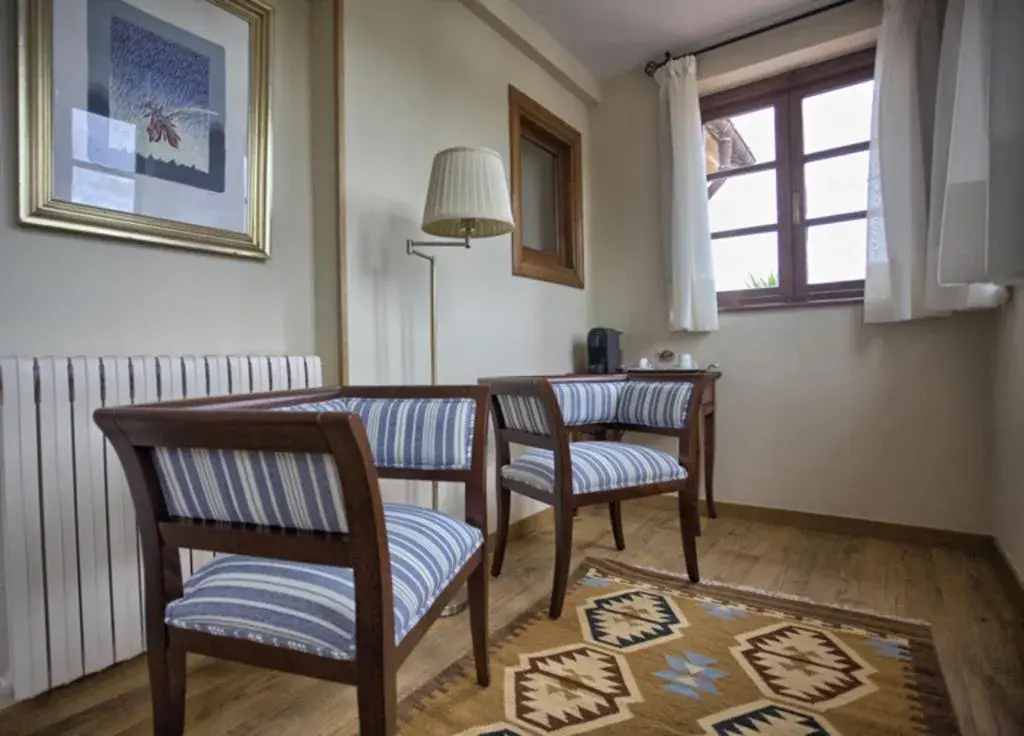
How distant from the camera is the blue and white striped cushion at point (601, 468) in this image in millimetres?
1832

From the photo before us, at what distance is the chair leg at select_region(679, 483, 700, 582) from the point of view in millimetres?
1982

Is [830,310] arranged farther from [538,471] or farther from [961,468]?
[538,471]

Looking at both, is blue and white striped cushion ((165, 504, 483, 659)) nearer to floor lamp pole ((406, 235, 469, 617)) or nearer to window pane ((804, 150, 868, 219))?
floor lamp pole ((406, 235, 469, 617))

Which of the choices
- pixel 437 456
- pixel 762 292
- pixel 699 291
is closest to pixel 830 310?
pixel 762 292

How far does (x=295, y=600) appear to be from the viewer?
0.86 m

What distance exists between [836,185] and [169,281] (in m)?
2.94

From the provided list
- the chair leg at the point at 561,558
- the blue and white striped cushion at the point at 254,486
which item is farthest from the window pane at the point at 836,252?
the blue and white striped cushion at the point at 254,486

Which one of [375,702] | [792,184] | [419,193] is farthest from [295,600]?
[792,184]

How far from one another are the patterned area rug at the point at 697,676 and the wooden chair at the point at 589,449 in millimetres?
215

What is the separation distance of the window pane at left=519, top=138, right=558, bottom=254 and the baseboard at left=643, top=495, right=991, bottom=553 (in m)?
1.73

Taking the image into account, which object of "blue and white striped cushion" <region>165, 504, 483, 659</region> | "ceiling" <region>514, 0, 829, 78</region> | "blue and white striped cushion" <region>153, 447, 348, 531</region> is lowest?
"blue and white striped cushion" <region>165, 504, 483, 659</region>

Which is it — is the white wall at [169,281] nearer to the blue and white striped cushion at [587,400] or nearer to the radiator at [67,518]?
the radiator at [67,518]

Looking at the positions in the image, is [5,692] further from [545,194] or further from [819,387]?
[819,387]

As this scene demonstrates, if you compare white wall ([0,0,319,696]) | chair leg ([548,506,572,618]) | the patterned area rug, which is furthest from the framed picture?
the patterned area rug
